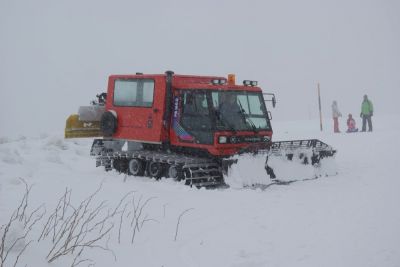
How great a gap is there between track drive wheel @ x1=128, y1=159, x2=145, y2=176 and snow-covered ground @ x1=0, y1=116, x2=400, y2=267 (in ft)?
1.15

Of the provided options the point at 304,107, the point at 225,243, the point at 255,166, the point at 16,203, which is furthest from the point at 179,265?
the point at 304,107

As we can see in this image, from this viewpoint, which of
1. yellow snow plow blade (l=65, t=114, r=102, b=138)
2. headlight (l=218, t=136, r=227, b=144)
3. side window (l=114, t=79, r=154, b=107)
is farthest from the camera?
yellow snow plow blade (l=65, t=114, r=102, b=138)

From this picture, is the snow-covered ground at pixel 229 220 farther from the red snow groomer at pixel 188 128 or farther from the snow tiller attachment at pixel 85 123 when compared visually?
the snow tiller attachment at pixel 85 123

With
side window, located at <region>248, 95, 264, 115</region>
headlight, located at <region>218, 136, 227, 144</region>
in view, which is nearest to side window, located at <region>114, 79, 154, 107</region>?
headlight, located at <region>218, 136, 227, 144</region>

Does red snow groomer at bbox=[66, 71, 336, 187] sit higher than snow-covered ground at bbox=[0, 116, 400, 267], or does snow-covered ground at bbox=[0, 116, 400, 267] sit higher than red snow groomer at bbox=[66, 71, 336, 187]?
red snow groomer at bbox=[66, 71, 336, 187]

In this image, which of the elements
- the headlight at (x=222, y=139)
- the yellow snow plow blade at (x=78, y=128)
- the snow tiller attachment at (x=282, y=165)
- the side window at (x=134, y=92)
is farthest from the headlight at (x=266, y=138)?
the yellow snow plow blade at (x=78, y=128)

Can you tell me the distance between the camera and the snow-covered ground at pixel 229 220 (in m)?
5.13

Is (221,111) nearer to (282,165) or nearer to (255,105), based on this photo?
(255,105)

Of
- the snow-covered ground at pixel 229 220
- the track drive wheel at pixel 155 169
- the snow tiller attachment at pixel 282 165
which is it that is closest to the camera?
the snow-covered ground at pixel 229 220

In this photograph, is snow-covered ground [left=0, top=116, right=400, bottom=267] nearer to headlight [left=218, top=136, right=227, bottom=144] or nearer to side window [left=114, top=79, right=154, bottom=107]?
headlight [left=218, top=136, right=227, bottom=144]

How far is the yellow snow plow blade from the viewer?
44.6 feet

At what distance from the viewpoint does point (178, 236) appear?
6.16m

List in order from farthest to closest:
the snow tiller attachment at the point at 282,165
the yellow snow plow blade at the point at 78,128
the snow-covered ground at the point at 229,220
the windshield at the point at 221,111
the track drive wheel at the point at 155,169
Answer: the yellow snow plow blade at the point at 78,128 < the track drive wheel at the point at 155,169 < the windshield at the point at 221,111 < the snow tiller attachment at the point at 282,165 < the snow-covered ground at the point at 229,220

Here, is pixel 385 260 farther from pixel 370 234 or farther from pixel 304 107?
pixel 304 107
